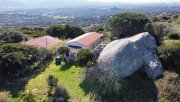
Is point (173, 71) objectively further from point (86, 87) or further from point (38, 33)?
point (38, 33)

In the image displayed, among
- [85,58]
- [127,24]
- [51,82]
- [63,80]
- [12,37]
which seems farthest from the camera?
[12,37]

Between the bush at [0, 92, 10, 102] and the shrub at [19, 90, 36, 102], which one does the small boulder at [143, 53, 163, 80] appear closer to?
the shrub at [19, 90, 36, 102]

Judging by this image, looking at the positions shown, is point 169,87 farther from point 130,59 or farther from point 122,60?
point 122,60

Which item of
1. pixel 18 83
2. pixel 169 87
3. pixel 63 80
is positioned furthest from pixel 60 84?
pixel 169 87

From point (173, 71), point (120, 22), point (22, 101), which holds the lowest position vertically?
point (22, 101)

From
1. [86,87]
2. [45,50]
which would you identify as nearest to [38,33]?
[45,50]

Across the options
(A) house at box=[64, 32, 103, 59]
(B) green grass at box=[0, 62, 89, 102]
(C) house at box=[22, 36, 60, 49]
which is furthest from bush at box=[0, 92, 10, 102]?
(C) house at box=[22, 36, 60, 49]
